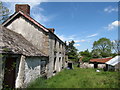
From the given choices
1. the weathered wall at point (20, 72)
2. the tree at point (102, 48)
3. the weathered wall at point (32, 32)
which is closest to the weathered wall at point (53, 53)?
the weathered wall at point (32, 32)

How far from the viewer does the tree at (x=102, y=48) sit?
53781 mm

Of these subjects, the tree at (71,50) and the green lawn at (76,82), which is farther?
the tree at (71,50)

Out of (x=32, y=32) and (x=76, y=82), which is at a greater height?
(x=32, y=32)

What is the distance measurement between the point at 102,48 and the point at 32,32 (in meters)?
49.5

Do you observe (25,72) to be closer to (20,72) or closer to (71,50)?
(20,72)

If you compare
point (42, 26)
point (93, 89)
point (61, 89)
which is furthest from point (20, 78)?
point (42, 26)

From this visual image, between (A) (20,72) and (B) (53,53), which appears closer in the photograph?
(A) (20,72)

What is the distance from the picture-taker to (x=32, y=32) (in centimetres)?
1238

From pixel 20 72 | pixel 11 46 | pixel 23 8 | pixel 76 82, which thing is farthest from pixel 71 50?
pixel 11 46

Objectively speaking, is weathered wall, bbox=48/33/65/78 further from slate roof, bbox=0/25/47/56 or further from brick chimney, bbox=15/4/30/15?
brick chimney, bbox=15/4/30/15

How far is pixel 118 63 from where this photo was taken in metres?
20.7

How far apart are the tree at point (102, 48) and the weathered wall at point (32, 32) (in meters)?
46.7

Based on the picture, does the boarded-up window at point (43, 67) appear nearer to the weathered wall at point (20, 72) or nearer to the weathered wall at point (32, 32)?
the weathered wall at point (32, 32)

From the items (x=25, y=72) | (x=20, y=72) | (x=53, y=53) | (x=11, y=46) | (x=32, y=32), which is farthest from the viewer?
(x=53, y=53)
